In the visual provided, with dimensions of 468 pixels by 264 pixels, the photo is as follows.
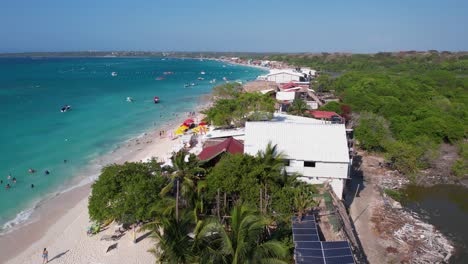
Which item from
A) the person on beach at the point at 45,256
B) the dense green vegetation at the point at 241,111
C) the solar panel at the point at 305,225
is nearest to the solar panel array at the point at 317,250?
the solar panel at the point at 305,225

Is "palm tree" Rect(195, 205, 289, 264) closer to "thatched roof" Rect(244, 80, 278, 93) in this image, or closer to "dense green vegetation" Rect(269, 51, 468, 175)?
"dense green vegetation" Rect(269, 51, 468, 175)

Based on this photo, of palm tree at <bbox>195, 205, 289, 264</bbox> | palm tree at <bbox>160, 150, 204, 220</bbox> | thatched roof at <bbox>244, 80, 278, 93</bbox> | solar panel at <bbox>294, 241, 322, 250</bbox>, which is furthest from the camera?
thatched roof at <bbox>244, 80, 278, 93</bbox>

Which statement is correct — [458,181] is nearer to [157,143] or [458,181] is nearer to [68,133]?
[157,143]

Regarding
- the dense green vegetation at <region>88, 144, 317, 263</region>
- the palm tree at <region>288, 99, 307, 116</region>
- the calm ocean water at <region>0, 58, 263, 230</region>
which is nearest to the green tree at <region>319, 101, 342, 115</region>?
the palm tree at <region>288, 99, 307, 116</region>

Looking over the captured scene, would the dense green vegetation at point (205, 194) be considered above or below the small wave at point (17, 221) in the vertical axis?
above

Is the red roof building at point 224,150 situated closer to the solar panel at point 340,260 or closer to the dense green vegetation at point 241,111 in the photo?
the dense green vegetation at point 241,111

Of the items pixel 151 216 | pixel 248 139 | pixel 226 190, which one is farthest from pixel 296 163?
pixel 151 216
